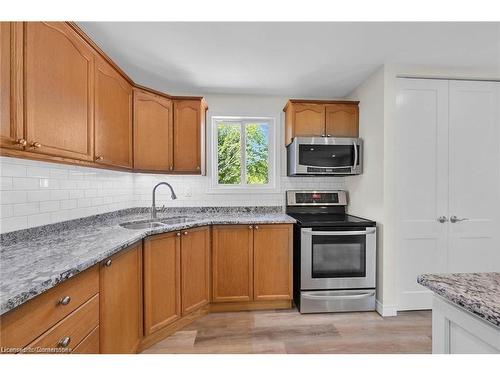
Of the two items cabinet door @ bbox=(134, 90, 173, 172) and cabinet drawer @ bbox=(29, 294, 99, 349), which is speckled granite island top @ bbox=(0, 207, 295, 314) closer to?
cabinet drawer @ bbox=(29, 294, 99, 349)

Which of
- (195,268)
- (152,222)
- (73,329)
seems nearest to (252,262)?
(195,268)

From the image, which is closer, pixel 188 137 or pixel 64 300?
pixel 64 300

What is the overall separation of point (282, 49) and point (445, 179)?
2029 mm

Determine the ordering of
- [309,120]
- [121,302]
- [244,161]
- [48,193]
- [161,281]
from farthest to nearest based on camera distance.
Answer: [244,161], [309,120], [161,281], [48,193], [121,302]

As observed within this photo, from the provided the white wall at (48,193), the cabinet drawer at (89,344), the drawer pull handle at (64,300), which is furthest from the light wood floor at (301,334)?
the white wall at (48,193)

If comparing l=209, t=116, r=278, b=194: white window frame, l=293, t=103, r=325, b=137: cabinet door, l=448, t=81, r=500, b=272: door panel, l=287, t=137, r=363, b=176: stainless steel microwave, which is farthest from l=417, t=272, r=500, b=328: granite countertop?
l=209, t=116, r=278, b=194: white window frame

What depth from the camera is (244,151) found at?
3162mm

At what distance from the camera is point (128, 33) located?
5.98 feet

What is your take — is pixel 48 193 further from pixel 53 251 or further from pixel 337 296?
pixel 337 296

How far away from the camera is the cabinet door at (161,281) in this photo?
5.96 ft

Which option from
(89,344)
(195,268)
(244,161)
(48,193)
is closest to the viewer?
(89,344)

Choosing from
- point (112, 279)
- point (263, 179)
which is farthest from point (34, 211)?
point (263, 179)

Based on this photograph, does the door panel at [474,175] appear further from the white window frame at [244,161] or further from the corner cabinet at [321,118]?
the white window frame at [244,161]

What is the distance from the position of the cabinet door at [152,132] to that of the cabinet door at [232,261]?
94cm
